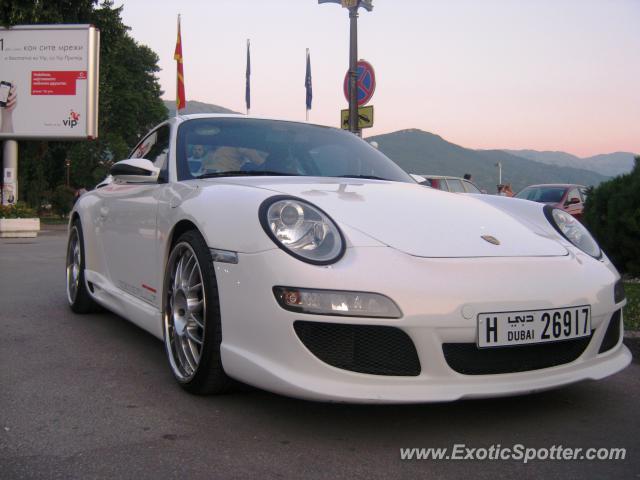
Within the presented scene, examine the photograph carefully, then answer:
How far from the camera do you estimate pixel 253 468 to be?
85.7 inches

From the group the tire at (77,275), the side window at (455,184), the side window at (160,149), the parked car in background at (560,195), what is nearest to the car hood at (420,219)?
the side window at (160,149)

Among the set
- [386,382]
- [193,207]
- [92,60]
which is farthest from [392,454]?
[92,60]

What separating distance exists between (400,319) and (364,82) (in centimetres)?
841

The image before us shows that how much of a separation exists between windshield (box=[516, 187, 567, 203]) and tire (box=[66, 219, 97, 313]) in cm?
1182

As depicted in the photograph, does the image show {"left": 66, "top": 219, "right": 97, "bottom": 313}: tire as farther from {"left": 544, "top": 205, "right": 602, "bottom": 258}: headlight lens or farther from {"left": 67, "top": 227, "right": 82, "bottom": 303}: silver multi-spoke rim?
{"left": 544, "top": 205, "right": 602, "bottom": 258}: headlight lens

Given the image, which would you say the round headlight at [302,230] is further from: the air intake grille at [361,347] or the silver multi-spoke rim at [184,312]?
the silver multi-spoke rim at [184,312]

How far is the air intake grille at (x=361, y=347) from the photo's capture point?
2.36 metres

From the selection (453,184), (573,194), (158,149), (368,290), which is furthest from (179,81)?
(368,290)

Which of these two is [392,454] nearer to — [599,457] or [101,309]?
[599,457]

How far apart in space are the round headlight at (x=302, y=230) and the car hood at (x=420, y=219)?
9 cm

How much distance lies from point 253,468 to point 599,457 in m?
1.16

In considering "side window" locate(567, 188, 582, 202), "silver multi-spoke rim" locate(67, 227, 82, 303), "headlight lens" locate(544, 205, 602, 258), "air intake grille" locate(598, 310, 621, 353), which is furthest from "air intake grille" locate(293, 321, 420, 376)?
"side window" locate(567, 188, 582, 202)

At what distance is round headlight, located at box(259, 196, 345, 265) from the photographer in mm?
2475

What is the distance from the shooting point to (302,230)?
8.46 ft
